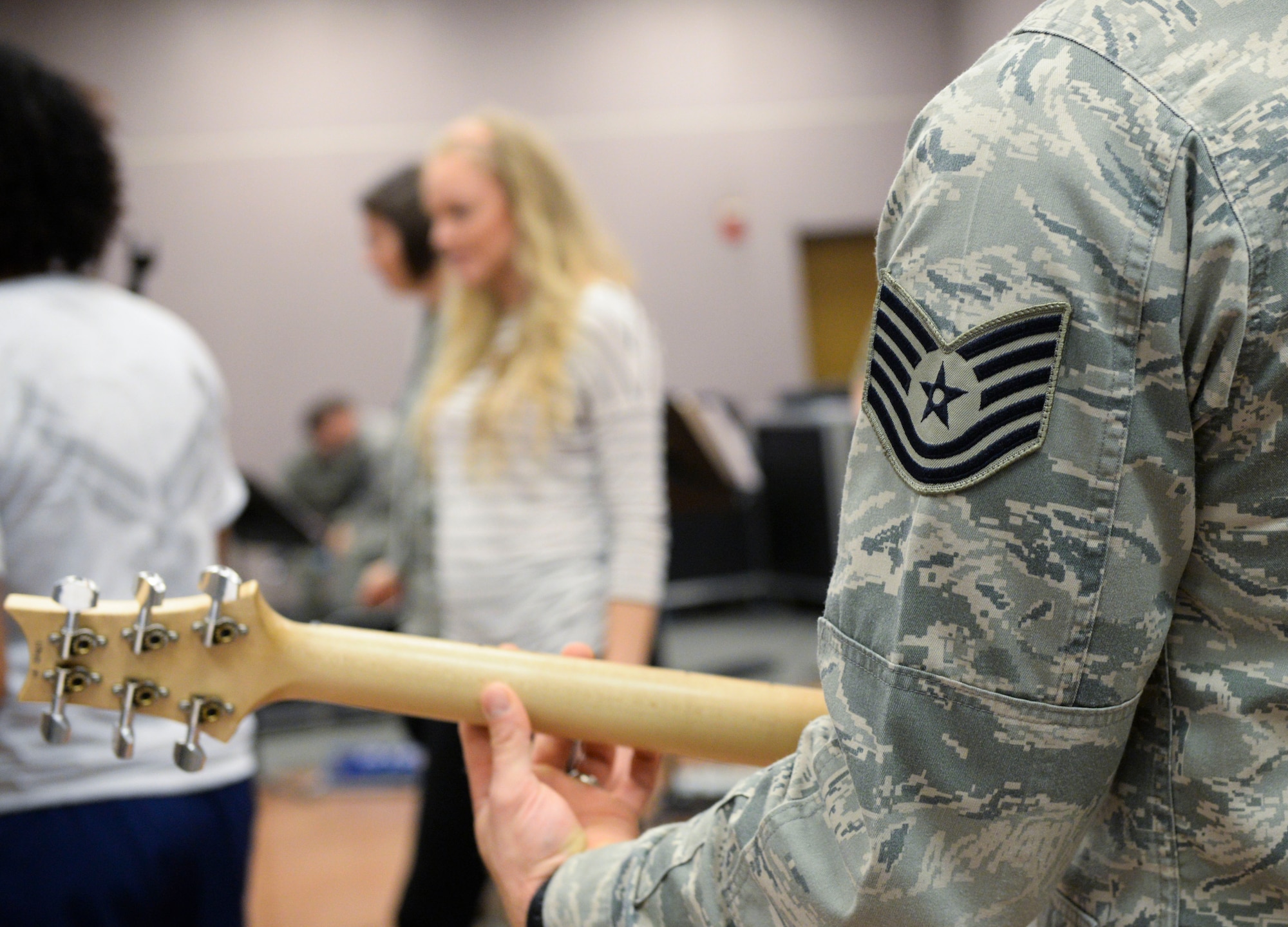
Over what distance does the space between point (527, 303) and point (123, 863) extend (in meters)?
0.96

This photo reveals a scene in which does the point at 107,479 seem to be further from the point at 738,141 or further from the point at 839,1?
the point at 839,1

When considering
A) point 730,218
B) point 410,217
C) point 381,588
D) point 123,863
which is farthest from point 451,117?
point 123,863

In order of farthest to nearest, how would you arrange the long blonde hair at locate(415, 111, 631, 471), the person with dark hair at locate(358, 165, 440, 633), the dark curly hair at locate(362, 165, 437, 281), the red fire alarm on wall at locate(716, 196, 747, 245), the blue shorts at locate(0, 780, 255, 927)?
the red fire alarm on wall at locate(716, 196, 747, 245) < the dark curly hair at locate(362, 165, 437, 281) < the person with dark hair at locate(358, 165, 440, 633) < the long blonde hair at locate(415, 111, 631, 471) < the blue shorts at locate(0, 780, 255, 927)

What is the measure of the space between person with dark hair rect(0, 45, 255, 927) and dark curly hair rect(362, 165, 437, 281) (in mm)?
1041

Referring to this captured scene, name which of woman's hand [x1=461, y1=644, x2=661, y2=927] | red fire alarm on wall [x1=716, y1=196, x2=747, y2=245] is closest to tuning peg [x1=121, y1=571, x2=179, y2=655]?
woman's hand [x1=461, y1=644, x2=661, y2=927]

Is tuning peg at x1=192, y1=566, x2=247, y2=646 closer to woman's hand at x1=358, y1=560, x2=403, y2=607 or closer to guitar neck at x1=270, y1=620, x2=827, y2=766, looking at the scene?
guitar neck at x1=270, y1=620, x2=827, y2=766

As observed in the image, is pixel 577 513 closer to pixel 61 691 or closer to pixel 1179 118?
pixel 61 691

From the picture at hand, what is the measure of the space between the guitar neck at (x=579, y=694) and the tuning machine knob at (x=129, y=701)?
0.31 feet

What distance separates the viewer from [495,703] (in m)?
0.84

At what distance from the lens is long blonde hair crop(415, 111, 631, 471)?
5.63 ft

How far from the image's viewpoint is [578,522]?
5.79 ft

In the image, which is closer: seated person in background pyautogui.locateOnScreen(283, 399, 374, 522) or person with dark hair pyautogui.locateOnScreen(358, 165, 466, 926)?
person with dark hair pyautogui.locateOnScreen(358, 165, 466, 926)

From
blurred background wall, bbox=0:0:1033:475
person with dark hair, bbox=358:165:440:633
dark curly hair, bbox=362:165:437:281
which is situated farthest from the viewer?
blurred background wall, bbox=0:0:1033:475

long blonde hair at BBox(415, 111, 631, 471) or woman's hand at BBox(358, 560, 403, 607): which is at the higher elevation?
long blonde hair at BBox(415, 111, 631, 471)
